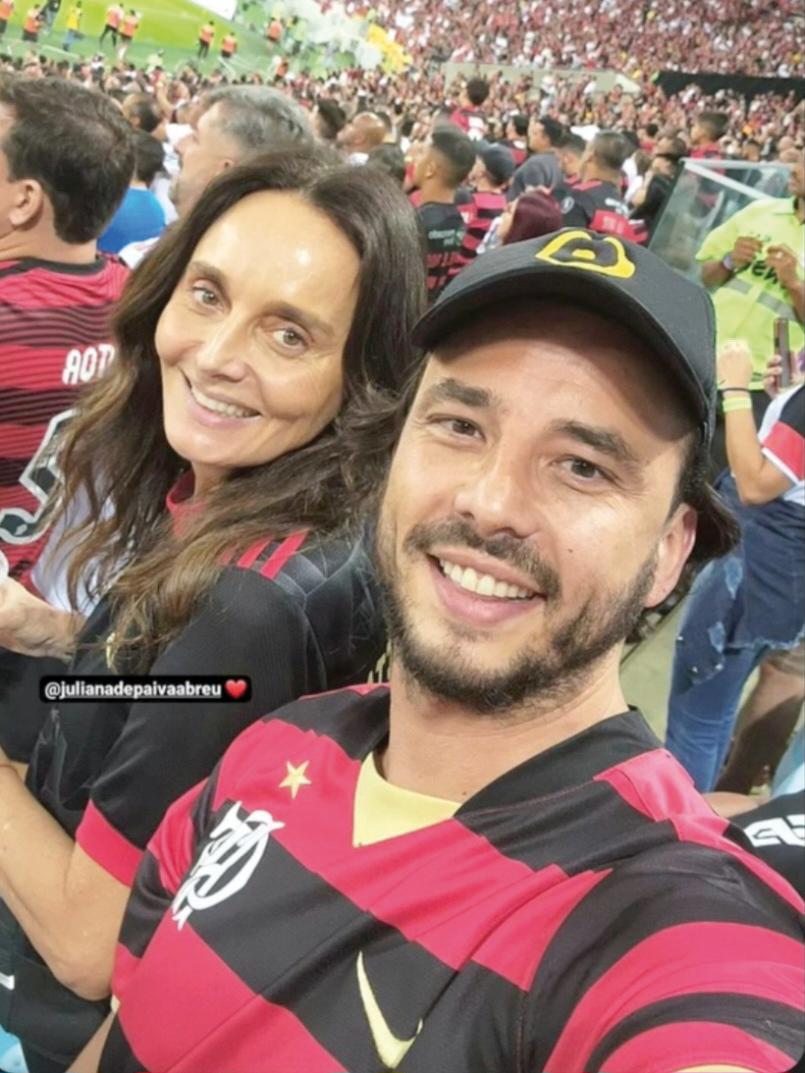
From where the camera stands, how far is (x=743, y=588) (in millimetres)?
2365

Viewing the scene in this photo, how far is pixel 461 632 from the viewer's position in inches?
31.6

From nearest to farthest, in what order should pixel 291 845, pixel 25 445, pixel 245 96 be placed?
pixel 291 845 → pixel 25 445 → pixel 245 96

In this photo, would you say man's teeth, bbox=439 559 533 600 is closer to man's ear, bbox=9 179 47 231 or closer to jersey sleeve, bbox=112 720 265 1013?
jersey sleeve, bbox=112 720 265 1013

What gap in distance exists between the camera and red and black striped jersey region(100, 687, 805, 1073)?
0.59 meters

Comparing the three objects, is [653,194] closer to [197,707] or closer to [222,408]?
[222,408]

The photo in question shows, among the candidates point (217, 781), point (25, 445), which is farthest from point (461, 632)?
point (25, 445)

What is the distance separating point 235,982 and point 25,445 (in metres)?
1.24

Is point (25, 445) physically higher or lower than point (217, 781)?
lower

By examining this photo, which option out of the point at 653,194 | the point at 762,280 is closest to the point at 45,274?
the point at 762,280

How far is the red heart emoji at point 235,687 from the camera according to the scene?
957mm

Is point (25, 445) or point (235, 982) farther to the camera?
point (25, 445)

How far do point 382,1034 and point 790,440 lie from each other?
5.88 feet

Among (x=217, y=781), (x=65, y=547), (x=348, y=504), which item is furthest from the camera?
(x=65, y=547)

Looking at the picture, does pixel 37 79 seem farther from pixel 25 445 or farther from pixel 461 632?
pixel 461 632
